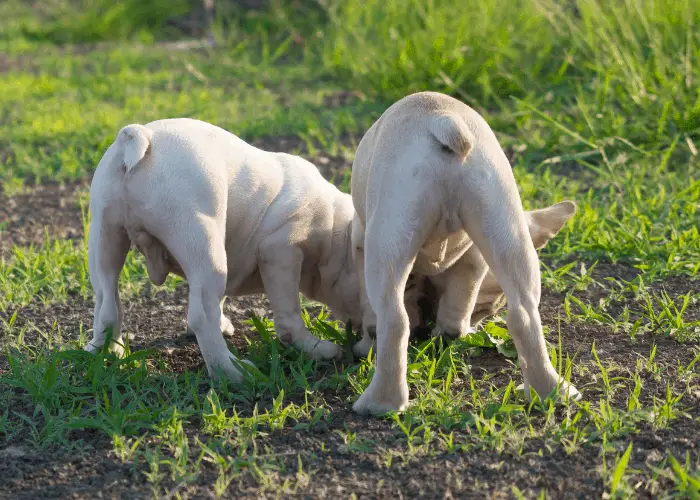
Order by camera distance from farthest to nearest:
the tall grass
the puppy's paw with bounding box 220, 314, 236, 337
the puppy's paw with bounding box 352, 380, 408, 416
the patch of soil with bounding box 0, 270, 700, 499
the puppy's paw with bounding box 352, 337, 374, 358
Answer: the tall grass, the puppy's paw with bounding box 220, 314, 236, 337, the puppy's paw with bounding box 352, 337, 374, 358, the puppy's paw with bounding box 352, 380, 408, 416, the patch of soil with bounding box 0, 270, 700, 499

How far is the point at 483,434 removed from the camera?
10.2ft

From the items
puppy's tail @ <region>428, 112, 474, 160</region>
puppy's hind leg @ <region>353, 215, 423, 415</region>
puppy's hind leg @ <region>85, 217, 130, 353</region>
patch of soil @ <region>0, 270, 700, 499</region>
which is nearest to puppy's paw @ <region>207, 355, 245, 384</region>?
patch of soil @ <region>0, 270, 700, 499</region>

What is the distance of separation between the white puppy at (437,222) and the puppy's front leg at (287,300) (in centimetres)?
57

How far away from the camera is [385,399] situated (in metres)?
3.31

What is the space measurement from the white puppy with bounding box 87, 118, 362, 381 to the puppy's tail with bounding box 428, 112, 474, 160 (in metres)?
0.89

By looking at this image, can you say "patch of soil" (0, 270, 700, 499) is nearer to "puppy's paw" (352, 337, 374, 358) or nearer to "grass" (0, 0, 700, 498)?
"grass" (0, 0, 700, 498)

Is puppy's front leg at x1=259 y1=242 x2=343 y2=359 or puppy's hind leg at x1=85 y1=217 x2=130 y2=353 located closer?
puppy's hind leg at x1=85 y1=217 x2=130 y2=353

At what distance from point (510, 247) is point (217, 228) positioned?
Answer: 3.53ft

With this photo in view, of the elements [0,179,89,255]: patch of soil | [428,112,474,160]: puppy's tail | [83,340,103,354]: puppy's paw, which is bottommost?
[0,179,89,255]: patch of soil

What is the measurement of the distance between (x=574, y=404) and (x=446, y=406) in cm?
43

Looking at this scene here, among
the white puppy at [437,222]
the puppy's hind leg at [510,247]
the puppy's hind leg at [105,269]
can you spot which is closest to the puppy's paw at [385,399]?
the white puppy at [437,222]

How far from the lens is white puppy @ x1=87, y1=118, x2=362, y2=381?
3.51 metres

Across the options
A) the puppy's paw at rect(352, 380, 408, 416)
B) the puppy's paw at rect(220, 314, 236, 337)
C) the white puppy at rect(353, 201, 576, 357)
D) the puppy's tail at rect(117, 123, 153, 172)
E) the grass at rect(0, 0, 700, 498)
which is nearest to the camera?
the grass at rect(0, 0, 700, 498)

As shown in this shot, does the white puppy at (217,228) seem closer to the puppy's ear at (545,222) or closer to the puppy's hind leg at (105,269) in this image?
the puppy's hind leg at (105,269)
